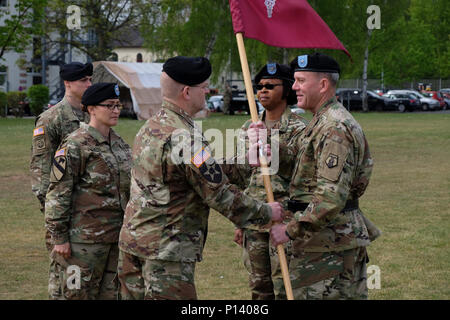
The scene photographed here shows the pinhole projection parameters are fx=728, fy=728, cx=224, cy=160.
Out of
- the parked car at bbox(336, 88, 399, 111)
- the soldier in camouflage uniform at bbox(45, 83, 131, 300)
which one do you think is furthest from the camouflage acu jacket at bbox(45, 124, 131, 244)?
the parked car at bbox(336, 88, 399, 111)

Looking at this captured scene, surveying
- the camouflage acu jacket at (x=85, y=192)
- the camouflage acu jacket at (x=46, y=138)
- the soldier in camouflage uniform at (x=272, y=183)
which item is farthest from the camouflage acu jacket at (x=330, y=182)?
the camouflage acu jacket at (x=46, y=138)

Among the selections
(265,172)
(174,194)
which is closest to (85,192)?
(174,194)

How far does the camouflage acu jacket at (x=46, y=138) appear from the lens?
6.88 metres

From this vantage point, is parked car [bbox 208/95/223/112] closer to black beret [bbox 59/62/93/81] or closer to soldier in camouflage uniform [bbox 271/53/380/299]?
black beret [bbox 59/62/93/81]

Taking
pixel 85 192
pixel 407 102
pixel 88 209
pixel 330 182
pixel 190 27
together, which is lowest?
pixel 407 102

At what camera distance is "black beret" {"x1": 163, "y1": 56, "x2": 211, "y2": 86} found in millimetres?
4746

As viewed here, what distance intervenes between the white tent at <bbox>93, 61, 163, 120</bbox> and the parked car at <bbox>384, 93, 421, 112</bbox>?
759 inches

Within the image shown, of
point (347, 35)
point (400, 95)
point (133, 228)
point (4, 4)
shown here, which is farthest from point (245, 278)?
point (4, 4)

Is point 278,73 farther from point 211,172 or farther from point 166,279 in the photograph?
point 166,279

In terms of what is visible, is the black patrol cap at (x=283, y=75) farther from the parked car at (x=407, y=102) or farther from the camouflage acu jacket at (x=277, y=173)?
the parked car at (x=407, y=102)

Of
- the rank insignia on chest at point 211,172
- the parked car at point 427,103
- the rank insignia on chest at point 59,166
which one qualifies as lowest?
the parked car at point 427,103

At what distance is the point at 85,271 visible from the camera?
5.98 metres

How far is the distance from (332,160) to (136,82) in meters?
38.5
